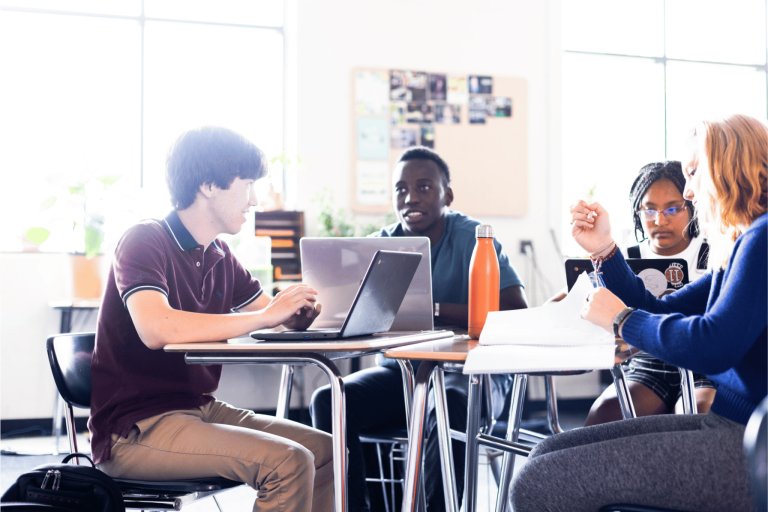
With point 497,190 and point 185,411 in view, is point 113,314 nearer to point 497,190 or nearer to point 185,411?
point 185,411

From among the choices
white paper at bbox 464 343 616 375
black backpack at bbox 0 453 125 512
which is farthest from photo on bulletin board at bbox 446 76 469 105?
black backpack at bbox 0 453 125 512

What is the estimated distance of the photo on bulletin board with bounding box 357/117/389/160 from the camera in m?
3.92

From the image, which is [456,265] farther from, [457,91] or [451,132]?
[457,91]

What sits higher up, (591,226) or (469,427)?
(591,226)

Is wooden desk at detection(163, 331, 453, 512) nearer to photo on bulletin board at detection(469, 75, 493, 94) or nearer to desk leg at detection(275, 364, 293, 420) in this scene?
desk leg at detection(275, 364, 293, 420)

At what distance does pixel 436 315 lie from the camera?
1868 millimetres

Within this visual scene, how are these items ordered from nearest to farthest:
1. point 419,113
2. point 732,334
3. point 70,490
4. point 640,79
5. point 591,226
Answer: point 732,334 → point 70,490 → point 591,226 → point 419,113 → point 640,79

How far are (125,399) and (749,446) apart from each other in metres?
1.10

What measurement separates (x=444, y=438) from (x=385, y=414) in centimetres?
51

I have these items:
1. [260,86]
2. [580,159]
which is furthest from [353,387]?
[580,159]

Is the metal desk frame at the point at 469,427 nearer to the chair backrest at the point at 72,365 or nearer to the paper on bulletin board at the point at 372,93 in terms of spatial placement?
the chair backrest at the point at 72,365

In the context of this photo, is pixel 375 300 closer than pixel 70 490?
No

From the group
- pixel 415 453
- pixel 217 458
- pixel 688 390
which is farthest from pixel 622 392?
pixel 217 458

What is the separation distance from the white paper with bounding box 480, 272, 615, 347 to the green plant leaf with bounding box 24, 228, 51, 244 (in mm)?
3040
